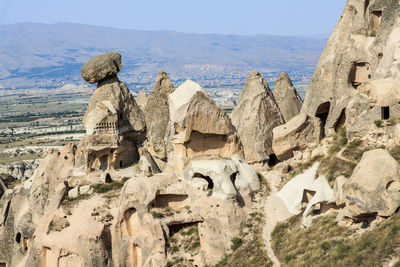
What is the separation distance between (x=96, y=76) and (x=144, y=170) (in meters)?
5.75

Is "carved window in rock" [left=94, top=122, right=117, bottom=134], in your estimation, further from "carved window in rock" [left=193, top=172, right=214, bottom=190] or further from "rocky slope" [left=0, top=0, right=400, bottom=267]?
"carved window in rock" [left=193, top=172, right=214, bottom=190]

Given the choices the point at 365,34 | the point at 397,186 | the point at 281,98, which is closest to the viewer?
the point at 397,186

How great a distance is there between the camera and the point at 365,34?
27.5 meters

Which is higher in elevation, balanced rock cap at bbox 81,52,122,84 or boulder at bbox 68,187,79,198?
balanced rock cap at bbox 81,52,122,84

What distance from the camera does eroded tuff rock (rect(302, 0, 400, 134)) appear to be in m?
25.8

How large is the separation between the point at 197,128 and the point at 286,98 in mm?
13635

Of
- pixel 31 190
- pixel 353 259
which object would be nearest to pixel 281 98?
pixel 31 190

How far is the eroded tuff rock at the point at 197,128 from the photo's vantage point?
20750mm

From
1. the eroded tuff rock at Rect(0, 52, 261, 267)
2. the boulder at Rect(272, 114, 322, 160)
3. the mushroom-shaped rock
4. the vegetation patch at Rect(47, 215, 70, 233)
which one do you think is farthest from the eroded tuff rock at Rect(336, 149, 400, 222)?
the vegetation patch at Rect(47, 215, 70, 233)

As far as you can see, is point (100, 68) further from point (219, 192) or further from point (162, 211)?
point (219, 192)

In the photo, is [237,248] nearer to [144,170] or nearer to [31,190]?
[144,170]

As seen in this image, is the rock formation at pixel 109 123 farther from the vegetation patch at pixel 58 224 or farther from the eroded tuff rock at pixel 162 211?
the vegetation patch at pixel 58 224

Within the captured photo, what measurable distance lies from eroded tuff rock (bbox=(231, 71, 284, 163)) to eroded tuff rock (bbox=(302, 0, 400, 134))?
2.07m

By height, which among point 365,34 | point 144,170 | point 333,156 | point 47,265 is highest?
point 365,34
